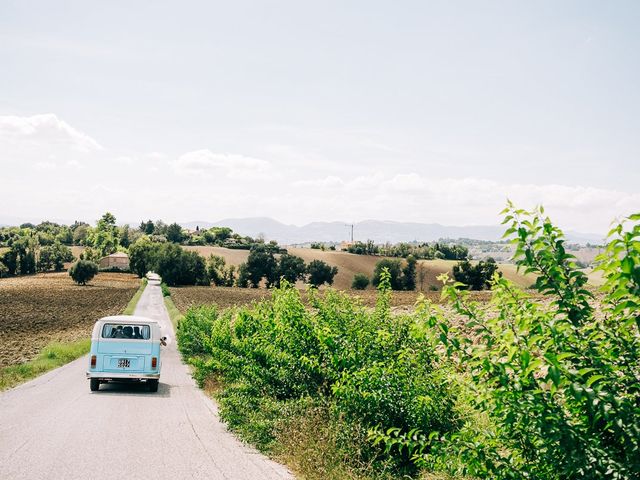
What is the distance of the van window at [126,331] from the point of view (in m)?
19.6

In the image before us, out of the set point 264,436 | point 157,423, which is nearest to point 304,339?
point 264,436

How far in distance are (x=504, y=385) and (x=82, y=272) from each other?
121 m

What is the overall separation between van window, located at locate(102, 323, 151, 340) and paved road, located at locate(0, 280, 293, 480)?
5.96ft

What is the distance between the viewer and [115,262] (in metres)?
162

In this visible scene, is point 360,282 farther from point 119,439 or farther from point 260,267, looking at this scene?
point 119,439

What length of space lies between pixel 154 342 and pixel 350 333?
1075 centimetres

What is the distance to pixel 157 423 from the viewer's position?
44.7ft

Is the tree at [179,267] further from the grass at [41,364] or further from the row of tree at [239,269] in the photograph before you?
the grass at [41,364]

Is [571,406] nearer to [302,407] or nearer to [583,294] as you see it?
[583,294]

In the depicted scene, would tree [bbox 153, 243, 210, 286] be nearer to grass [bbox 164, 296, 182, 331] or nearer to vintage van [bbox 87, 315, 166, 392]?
grass [bbox 164, 296, 182, 331]

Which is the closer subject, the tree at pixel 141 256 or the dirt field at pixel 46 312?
the dirt field at pixel 46 312

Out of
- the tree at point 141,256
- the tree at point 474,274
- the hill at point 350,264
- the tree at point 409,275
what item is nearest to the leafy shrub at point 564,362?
the tree at point 474,274

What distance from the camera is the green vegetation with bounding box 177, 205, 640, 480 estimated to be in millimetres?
4215

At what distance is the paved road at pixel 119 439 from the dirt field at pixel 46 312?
53.3 feet
